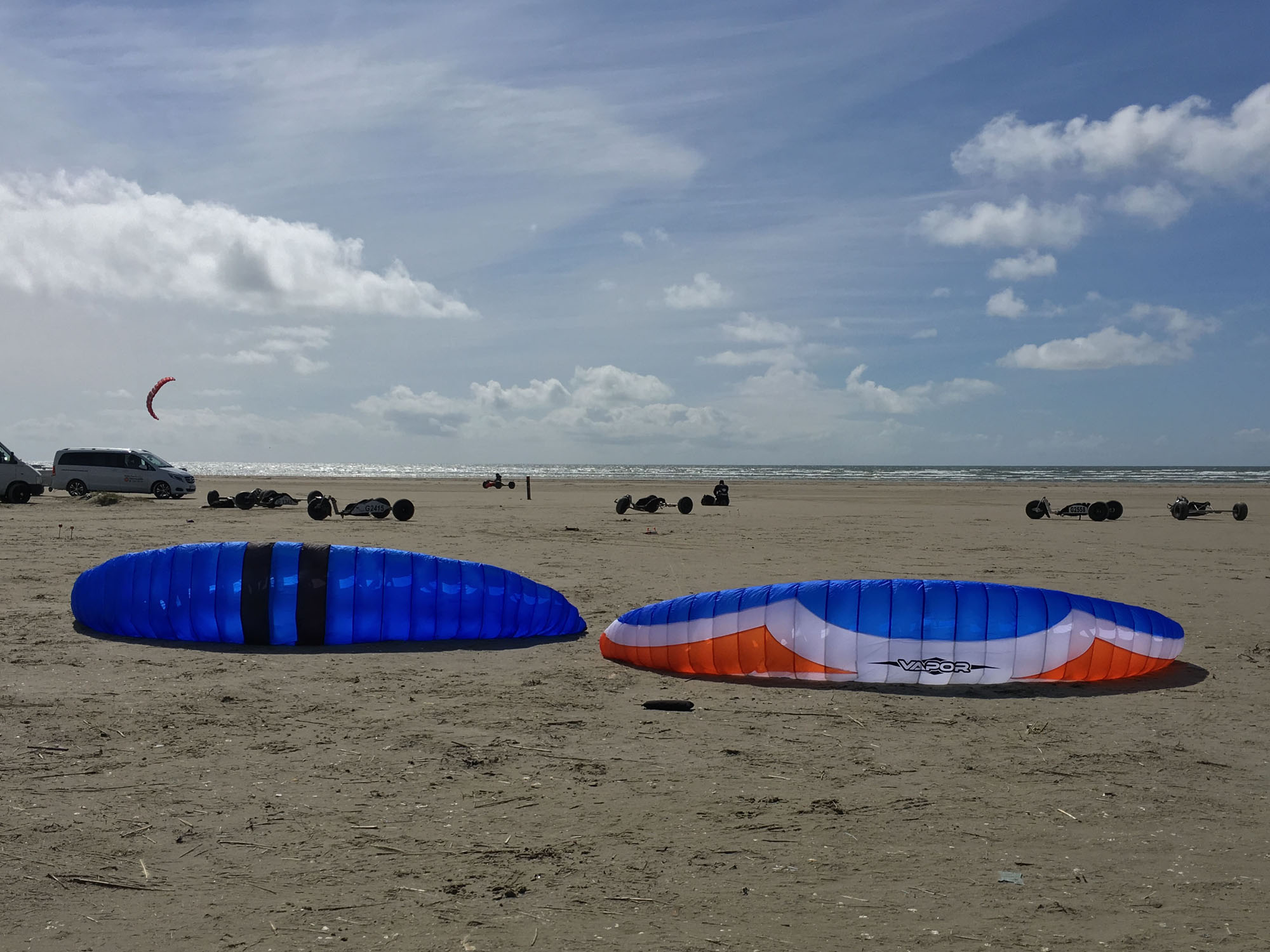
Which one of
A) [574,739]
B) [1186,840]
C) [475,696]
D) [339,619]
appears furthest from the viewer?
[339,619]

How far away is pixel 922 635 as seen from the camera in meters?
8.09

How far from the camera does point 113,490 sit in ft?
121

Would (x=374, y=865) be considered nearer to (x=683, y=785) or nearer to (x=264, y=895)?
(x=264, y=895)

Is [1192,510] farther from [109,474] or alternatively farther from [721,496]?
[109,474]

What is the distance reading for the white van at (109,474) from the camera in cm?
3653

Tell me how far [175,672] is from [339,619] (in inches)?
65.4

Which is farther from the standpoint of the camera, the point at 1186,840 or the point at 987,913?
the point at 1186,840

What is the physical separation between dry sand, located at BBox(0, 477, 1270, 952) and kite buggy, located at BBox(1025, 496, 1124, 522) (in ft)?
64.4

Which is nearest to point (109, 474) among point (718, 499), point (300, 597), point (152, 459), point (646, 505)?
point (152, 459)

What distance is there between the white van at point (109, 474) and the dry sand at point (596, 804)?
28.3m

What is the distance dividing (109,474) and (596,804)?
3713 cm

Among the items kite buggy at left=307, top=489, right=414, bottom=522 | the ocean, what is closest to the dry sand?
kite buggy at left=307, top=489, right=414, bottom=522

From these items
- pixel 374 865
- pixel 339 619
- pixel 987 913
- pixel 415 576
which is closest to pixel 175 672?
pixel 339 619

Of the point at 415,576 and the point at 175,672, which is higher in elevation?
the point at 415,576
